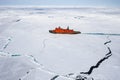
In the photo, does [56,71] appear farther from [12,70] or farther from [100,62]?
[100,62]

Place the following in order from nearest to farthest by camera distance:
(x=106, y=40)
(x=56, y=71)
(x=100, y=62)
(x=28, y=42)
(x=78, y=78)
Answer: (x=78, y=78) → (x=56, y=71) → (x=100, y=62) → (x=28, y=42) → (x=106, y=40)

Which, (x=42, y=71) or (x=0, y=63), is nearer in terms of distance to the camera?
(x=42, y=71)

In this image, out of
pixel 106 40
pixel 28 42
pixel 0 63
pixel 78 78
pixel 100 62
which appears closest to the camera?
pixel 78 78

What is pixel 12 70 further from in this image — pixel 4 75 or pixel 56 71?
pixel 56 71

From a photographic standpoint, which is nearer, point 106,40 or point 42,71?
point 42,71

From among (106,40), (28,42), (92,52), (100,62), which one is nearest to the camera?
(100,62)

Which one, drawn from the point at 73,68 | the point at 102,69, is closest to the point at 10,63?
the point at 73,68

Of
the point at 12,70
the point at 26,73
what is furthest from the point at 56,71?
the point at 12,70

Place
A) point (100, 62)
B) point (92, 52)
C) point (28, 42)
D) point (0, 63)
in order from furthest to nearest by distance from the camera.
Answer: point (28, 42)
point (92, 52)
point (100, 62)
point (0, 63)
